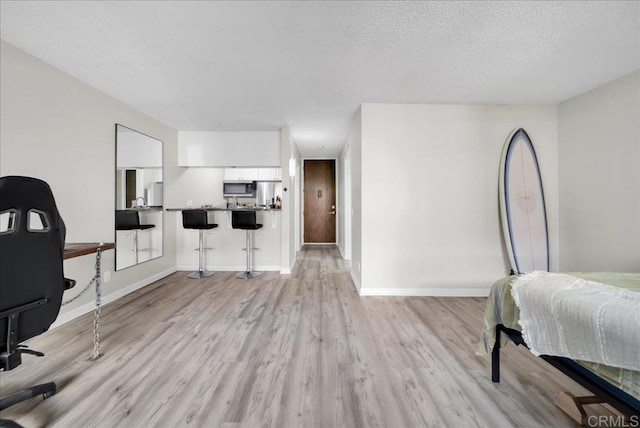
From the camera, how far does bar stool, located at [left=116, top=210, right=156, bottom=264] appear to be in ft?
11.0

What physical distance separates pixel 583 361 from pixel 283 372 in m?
1.61

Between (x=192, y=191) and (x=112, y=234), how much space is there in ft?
5.72

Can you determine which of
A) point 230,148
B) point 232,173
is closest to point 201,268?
point 232,173

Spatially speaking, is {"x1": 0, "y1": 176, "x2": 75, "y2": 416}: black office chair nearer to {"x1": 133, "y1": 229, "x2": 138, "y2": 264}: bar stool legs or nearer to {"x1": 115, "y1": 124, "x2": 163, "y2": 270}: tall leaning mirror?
{"x1": 115, "y1": 124, "x2": 163, "y2": 270}: tall leaning mirror

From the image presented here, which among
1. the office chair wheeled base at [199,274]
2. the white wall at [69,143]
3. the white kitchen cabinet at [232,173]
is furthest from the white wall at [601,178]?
the white wall at [69,143]

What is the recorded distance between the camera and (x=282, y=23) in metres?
1.91

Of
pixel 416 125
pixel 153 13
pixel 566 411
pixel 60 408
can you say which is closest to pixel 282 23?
pixel 153 13

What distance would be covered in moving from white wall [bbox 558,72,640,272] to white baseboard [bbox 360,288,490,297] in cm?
112

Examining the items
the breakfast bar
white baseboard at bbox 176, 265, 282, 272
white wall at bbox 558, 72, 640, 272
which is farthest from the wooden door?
white wall at bbox 558, 72, 640, 272

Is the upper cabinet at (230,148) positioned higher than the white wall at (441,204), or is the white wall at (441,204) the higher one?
the upper cabinet at (230,148)

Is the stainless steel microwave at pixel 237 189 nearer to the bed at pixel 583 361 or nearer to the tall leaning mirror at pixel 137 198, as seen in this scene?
the tall leaning mirror at pixel 137 198

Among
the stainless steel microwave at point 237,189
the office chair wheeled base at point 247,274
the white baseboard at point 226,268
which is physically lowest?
the office chair wheeled base at point 247,274

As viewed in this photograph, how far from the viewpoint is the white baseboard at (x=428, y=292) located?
343 centimetres

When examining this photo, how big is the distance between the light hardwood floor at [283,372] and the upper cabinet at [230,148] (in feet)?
8.46
